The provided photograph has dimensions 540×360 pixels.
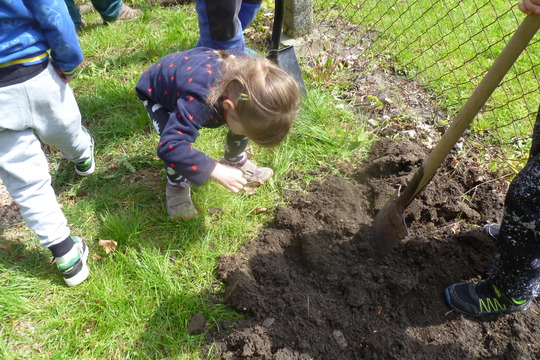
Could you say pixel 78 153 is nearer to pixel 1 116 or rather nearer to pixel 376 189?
pixel 1 116

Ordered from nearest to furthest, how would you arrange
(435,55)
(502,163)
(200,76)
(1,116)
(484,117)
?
(1,116) < (200,76) < (502,163) < (484,117) < (435,55)

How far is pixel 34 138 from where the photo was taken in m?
1.94

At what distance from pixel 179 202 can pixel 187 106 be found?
719mm

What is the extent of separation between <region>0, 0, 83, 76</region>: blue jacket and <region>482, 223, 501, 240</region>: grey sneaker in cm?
238

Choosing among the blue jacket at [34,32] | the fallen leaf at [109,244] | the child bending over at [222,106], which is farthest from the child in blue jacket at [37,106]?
the child bending over at [222,106]

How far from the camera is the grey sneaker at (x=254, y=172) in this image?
266 cm

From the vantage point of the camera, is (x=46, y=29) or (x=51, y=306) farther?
(x=51, y=306)

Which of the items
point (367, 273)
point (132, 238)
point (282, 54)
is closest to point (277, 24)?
point (282, 54)

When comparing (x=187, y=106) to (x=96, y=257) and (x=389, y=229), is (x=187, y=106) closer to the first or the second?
(x=96, y=257)

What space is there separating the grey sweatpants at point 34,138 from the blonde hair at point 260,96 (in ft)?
2.55

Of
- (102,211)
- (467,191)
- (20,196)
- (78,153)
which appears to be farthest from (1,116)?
(467,191)

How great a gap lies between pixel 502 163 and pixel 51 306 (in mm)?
2903

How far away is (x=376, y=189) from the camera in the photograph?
2.54 metres

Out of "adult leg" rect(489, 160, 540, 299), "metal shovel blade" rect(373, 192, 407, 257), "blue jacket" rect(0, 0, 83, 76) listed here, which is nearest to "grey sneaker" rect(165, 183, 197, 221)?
"blue jacket" rect(0, 0, 83, 76)
